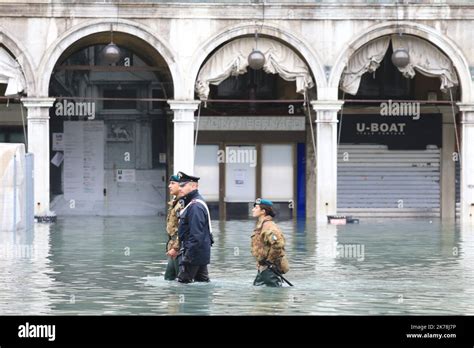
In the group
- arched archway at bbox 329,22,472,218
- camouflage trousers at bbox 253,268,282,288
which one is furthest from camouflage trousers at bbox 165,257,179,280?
arched archway at bbox 329,22,472,218

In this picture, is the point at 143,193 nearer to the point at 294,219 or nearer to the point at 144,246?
the point at 294,219

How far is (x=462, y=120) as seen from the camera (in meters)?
36.4

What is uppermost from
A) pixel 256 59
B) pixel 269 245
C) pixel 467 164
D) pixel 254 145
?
pixel 256 59

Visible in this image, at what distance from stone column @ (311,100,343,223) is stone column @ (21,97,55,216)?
6562mm

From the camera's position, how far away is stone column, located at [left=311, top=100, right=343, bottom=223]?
3612 cm

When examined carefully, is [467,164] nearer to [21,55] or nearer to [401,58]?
[401,58]

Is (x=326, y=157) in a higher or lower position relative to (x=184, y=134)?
lower

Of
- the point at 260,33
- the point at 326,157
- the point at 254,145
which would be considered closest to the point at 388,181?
the point at 254,145

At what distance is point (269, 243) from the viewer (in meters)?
19.6

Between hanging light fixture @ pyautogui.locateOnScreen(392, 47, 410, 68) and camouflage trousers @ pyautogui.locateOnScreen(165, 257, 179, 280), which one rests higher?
hanging light fixture @ pyautogui.locateOnScreen(392, 47, 410, 68)

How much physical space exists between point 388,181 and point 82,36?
32.2 feet

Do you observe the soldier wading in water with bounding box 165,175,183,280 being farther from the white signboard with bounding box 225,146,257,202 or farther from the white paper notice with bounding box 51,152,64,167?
the white paper notice with bounding box 51,152,64,167

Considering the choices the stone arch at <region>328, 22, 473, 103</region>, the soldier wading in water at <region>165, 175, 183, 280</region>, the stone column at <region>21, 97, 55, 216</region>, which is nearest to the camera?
the soldier wading in water at <region>165, 175, 183, 280</region>
